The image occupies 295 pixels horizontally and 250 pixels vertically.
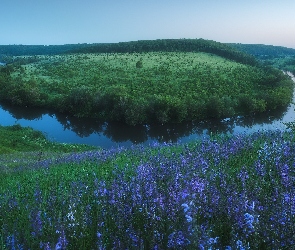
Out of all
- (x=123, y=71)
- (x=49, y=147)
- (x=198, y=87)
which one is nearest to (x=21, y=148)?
(x=49, y=147)

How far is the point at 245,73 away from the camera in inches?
3632

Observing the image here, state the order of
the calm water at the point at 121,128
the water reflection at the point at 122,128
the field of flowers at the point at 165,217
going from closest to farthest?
the field of flowers at the point at 165,217, the calm water at the point at 121,128, the water reflection at the point at 122,128

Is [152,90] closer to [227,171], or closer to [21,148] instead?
[21,148]

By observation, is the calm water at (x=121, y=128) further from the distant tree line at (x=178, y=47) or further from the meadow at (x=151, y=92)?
the distant tree line at (x=178, y=47)

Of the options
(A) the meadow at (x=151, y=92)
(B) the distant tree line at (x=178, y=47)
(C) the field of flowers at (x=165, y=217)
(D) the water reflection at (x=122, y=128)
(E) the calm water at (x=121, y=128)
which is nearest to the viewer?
(C) the field of flowers at (x=165, y=217)

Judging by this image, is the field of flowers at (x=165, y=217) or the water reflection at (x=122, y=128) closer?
the field of flowers at (x=165, y=217)

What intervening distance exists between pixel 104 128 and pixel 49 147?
14150 mm

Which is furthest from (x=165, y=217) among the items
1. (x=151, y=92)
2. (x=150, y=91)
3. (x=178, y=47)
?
(x=178, y=47)

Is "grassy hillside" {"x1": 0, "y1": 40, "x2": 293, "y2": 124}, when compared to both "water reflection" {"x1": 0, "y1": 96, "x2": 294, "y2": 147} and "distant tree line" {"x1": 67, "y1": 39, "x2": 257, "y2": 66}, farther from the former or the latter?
"distant tree line" {"x1": 67, "y1": 39, "x2": 257, "y2": 66}

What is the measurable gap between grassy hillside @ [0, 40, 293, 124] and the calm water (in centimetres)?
195

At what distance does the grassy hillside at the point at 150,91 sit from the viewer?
51.0 meters

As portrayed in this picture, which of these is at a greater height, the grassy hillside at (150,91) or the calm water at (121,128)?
the grassy hillside at (150,91)

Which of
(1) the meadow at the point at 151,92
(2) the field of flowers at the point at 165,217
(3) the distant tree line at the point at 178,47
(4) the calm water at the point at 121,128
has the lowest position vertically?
(4) the calm water at the point at 121,128

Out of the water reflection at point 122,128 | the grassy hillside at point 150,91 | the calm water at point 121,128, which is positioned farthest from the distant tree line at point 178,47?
the water reflection at point 122,128
